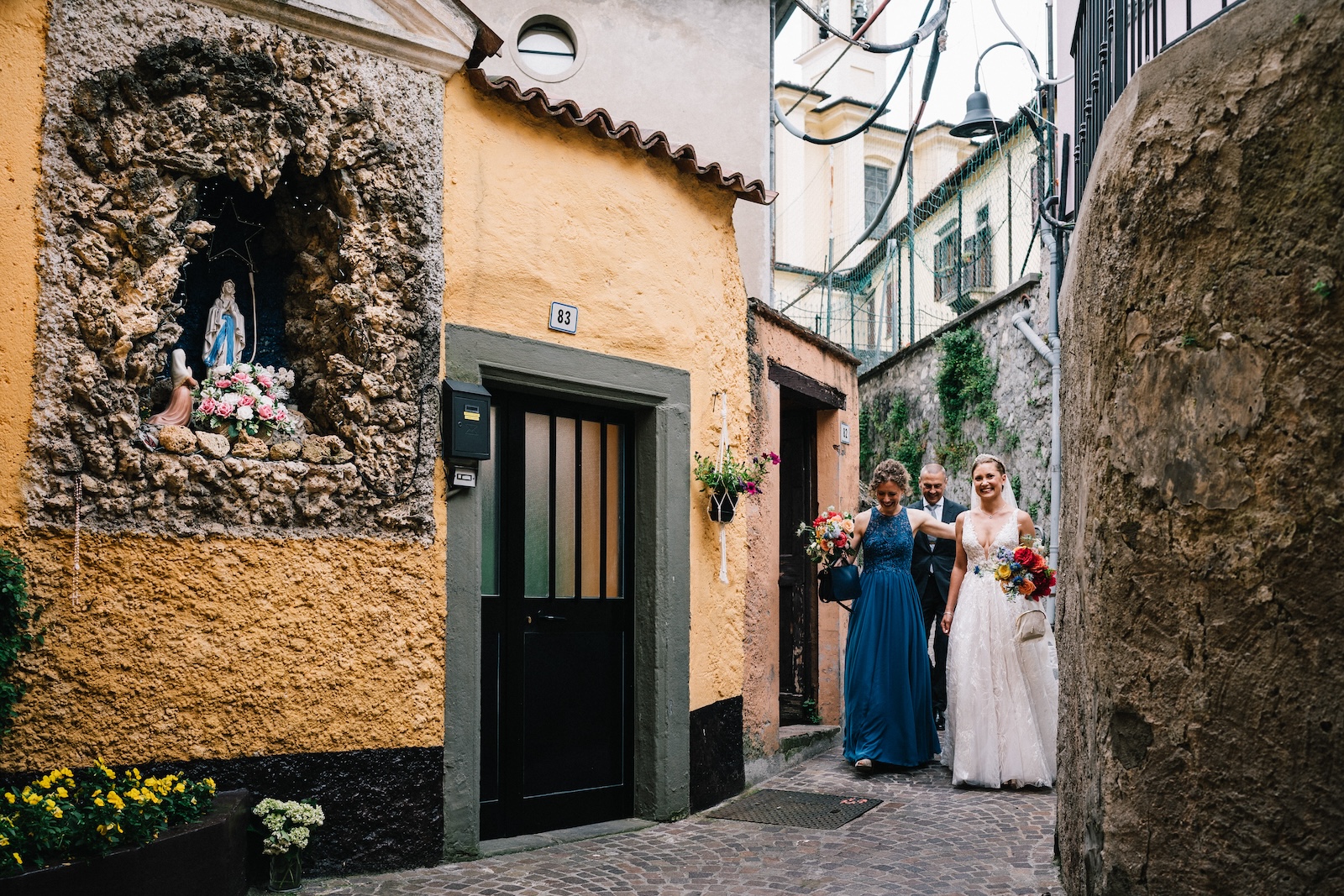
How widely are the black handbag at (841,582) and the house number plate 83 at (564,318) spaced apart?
9.39 ft

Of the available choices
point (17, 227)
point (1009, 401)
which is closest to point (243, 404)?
point (17, 227)

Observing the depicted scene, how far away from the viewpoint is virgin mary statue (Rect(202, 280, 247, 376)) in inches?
199

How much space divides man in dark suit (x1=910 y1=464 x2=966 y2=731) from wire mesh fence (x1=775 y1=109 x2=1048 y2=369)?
3.63m

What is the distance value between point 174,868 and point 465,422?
2239 mm

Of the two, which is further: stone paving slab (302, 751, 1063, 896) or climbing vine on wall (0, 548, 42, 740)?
stone paving slab (302, 751, 1063, 896)

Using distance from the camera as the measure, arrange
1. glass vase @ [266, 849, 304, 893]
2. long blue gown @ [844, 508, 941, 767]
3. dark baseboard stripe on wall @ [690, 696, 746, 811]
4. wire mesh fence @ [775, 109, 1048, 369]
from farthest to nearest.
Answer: wire mesh fence @ [775, 109, 1048, 369] < long blue gown @ [844, 508, 941, 767] < dark baseboard stripe on wall @ [690, 696, 746, 811] < glass vase @ [266, 849, 304, 893]

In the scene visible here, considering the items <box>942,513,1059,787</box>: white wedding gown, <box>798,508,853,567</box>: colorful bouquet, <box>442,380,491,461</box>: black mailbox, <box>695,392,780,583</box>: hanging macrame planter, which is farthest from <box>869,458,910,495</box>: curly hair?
<box>442,380,491,461</box>: black mailbox

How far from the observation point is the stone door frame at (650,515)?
18.1 ft

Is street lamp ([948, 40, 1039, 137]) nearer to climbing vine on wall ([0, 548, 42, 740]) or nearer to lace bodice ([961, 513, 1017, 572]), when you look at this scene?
lace bodice ([961, 513, 1017, 572])

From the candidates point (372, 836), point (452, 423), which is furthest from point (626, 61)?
point (372, 836)

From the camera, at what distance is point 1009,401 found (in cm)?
1085

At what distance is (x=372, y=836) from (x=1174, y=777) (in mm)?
3448

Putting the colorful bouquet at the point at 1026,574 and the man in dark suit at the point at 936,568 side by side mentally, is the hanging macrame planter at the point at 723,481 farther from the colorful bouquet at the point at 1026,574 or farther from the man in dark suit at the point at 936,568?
the man in dark suit at the point at 936,568

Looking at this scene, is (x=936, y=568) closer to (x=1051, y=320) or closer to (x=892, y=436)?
(x=1051, y=320)
